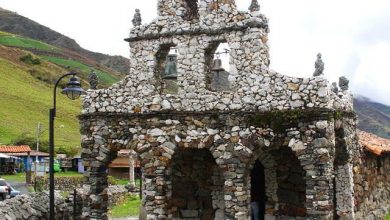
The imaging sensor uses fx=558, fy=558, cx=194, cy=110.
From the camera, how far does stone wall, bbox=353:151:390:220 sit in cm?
2055

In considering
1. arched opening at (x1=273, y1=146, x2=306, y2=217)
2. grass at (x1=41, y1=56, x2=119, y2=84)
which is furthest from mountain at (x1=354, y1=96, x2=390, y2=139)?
arched opening at (x1=273, y1=146, x2=306, y2=217)

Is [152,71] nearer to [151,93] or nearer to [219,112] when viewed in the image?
[151,93]

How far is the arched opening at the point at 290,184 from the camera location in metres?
18.5

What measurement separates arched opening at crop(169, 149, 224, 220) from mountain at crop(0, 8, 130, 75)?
150356mm

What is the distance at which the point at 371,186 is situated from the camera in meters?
23.7

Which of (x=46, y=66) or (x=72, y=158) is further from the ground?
(x=46, y=66)

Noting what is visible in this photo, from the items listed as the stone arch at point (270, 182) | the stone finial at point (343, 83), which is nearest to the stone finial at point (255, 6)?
the stone arch at point (270, 182)

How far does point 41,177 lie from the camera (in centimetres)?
4497

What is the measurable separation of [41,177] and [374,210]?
95.5ft

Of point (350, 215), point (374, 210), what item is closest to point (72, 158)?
point (374, 210)

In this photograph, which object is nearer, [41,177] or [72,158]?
[41,177]

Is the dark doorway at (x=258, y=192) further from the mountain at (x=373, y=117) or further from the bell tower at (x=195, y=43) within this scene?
the mountain at (x=373, y=117)

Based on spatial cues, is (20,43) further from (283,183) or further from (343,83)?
(283,183)

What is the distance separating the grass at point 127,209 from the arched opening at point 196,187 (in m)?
8.15
